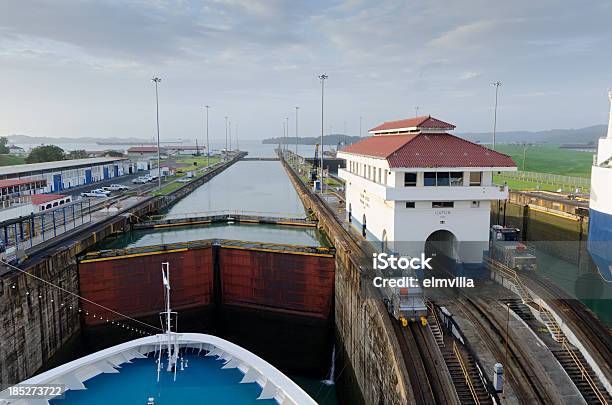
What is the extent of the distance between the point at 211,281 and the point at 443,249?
41.1 feet

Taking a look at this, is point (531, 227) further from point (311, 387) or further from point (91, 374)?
point (91, 374)

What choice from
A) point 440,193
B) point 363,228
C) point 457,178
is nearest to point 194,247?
point 363,228

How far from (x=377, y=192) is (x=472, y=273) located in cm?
528

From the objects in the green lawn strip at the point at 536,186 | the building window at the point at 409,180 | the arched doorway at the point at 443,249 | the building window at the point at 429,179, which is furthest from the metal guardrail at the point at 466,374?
the green lawn strip at the point at 536,186

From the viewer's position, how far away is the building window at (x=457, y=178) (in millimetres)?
19281

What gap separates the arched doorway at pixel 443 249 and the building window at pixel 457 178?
2175 mm

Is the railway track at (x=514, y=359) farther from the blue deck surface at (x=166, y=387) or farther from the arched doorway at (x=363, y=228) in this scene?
the arched doorway at (x=363, y=228)

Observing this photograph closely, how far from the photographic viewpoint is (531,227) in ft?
113

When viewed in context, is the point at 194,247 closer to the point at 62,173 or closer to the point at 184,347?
the point at 184,347

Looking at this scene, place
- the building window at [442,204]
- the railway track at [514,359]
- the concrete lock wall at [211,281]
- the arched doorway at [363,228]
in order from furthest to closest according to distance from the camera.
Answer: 1. the arched doorway at [363,228]
2. the concrete lock wall at [211,281]
3. the building window at [442,204]
4. the railway track at [514,359]

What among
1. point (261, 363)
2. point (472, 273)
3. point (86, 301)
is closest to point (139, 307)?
point (86, 301)

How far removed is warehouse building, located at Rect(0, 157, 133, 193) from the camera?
1662 inches

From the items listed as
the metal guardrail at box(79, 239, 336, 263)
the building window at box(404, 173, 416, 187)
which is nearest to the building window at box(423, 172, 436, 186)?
the building window at box(404, 173, 416, 187)

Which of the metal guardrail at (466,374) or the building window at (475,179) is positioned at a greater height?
the building window at (475,179)
